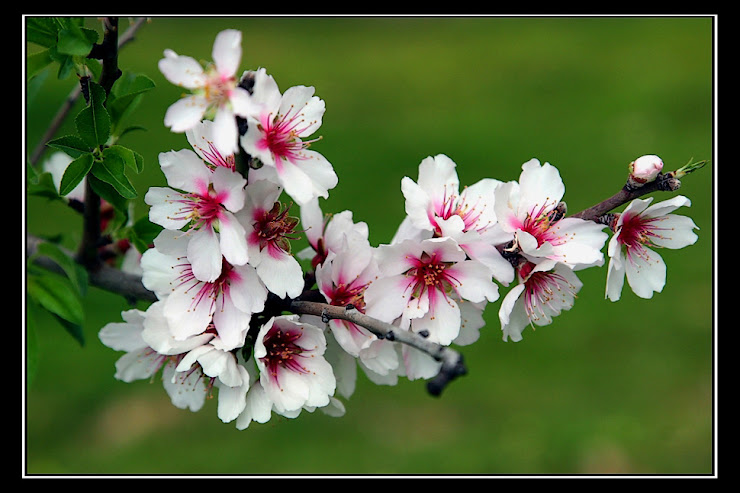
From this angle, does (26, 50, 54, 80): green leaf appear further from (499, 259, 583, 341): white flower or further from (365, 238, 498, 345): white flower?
(499, 259, 583, 341): white flower

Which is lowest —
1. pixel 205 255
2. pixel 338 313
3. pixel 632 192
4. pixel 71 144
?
pixel 338 313

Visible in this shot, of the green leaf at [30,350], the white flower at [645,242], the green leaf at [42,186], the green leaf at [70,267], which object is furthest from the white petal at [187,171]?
the white flower at [645,242]

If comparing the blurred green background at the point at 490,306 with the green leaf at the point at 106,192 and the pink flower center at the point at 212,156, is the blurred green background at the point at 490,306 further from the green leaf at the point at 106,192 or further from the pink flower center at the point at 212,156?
the pink flower center at the point at 212,156

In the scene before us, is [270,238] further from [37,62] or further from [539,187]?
[37,62]

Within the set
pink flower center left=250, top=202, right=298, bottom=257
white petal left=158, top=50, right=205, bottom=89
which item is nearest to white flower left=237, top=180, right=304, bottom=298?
pink flower center left=250, top=202, right=298, bottom=257

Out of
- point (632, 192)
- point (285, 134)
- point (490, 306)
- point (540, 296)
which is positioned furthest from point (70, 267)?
point (490, 306)
